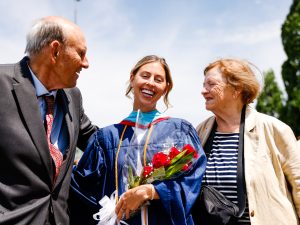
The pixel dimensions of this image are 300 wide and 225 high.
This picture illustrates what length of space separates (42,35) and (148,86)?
0.89 meters

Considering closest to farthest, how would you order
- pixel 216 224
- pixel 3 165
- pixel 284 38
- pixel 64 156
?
1. pixel 3 165
2. pixel 64 156
3. pixel 216 224
4. pixel 284 38

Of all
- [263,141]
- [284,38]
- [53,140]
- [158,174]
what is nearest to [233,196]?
[263,141]

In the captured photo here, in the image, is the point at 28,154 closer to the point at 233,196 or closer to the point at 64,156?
the point at 64,156

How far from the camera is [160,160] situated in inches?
107

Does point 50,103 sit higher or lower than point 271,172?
higher

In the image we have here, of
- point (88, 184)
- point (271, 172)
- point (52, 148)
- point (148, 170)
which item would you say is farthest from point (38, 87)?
point (271, 172)

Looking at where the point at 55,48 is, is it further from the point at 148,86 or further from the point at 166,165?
the point at 166,165

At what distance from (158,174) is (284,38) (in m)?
20.3

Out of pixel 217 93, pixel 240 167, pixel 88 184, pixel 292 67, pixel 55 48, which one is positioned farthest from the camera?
pixel 292 67

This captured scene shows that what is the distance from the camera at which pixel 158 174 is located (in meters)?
2.74

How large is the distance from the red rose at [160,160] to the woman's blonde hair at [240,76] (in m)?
1.19

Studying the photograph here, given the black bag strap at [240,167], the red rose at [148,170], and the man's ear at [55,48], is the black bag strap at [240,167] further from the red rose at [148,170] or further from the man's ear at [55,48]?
the man's ear at [55,48]

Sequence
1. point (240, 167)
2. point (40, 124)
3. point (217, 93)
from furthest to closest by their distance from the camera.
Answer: point (217, 93), point (240, 167), point (40, 124)

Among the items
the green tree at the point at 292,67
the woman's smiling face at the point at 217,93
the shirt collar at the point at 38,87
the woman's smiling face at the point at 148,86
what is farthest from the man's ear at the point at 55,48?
A: the green tree at the point at 292,67
